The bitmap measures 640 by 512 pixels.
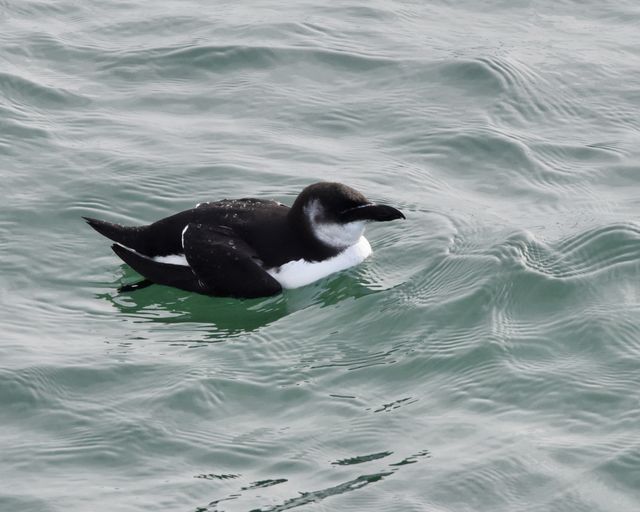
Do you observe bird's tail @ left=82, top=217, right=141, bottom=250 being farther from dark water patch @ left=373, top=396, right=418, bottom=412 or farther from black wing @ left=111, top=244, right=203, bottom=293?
dark water patch @ left=373, top=396, right=418, bottom=412

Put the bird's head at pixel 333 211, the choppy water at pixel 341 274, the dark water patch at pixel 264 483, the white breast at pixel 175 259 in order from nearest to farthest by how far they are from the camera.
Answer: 1. the dark water patch at pixel 264 483
2. the choppy water at pixel 341 274
3. the white breast at pixel 175 259
4. the bird's head at pixel 333 211

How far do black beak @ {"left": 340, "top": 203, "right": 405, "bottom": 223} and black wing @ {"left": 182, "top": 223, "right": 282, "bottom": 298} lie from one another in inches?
29.3

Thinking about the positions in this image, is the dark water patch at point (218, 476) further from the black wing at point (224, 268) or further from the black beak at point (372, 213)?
the black beak at point (372, 213)

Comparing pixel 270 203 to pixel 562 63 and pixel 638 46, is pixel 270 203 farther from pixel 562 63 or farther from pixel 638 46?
pixel 638 46

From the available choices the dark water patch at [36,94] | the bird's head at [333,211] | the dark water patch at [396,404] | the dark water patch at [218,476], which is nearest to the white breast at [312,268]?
the bird's head at [333,211]

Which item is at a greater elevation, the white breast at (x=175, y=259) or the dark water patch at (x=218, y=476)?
the white breast at (x=175, y=259)

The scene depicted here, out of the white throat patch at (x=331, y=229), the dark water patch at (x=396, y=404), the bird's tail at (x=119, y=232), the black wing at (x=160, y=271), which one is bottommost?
the dark water patch at (x=396, y=404)

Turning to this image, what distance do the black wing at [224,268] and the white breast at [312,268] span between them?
162 millimetres

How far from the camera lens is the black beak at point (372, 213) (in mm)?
10648

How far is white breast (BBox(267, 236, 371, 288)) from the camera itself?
10.6 m

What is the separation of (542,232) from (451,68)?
315 cm

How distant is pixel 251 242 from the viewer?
10.6 meters

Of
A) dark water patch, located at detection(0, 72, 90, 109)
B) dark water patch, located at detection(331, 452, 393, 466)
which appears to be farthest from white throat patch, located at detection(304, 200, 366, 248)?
dark water patch, located at detection(0, 72, 90, 109)

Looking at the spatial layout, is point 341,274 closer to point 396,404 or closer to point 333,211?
point 333,211
